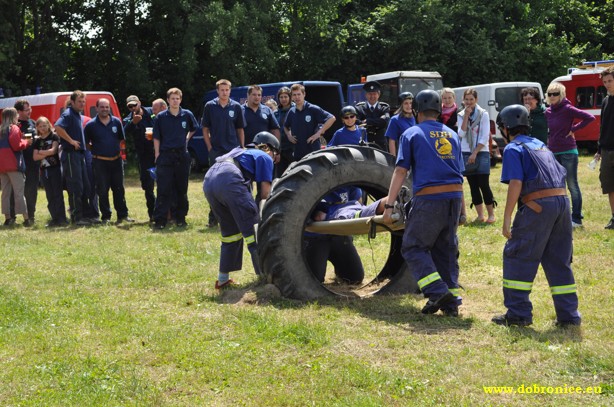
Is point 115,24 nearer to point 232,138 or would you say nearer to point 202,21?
point 202,21

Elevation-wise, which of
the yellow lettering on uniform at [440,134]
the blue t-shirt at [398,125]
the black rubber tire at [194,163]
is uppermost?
the yellow lettering on uniform at [440,134]

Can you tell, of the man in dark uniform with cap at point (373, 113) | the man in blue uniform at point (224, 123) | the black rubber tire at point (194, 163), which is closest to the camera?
the man in blue uniform at point (224, 123)

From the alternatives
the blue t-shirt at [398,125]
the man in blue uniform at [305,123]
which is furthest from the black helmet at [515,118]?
the man in blue uniform at [305,123]

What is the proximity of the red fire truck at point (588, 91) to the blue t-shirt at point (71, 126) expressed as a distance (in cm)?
1633

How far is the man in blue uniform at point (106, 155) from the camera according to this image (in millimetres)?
12750

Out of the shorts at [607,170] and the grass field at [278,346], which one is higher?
the shorts at [607,170]

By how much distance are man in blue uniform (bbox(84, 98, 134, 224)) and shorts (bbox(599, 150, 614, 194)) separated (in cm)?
728

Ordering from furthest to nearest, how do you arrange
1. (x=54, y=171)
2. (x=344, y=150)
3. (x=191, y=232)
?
(x=54, y=171) → (x=191, y=232) → (x=344, y=150)

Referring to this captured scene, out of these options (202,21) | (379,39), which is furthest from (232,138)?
(379,39)

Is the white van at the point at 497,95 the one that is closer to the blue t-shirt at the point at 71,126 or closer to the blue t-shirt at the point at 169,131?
the blue t-shirt at the point at 169,131

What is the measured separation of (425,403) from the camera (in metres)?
4.46

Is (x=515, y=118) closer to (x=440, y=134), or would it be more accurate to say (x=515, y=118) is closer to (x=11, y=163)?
(x=440, y=134)

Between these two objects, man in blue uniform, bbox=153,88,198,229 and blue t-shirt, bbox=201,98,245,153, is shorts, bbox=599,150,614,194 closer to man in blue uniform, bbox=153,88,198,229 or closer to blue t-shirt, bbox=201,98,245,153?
blue t-shirt, bbox=201,98,245,153

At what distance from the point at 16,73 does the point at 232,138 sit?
596 inches
